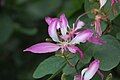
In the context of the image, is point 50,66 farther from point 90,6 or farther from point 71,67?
point 90,6

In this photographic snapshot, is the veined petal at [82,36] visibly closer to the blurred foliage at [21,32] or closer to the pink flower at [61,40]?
the pink flower at [61,40]

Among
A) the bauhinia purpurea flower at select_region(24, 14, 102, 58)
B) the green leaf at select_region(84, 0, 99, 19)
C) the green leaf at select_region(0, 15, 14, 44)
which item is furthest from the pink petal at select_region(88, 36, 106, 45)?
the green leaf at select_region(0, 15, 14, 44)

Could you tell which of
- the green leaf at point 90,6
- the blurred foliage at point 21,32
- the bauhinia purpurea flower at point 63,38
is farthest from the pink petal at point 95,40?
the blurred foliage at point 21,32

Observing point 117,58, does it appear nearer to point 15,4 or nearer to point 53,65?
point 53,65

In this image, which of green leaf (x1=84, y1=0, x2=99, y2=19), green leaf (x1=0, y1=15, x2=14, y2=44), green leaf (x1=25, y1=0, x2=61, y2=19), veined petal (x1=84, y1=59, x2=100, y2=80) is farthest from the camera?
green leaf (x1=25, y1=0, x2=61, y2=19)

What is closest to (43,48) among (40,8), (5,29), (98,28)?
(98,28)

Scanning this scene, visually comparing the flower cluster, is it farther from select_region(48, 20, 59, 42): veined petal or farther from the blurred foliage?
the blurred foliage

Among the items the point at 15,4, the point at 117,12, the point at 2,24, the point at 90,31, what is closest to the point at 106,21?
the point at 117,12
